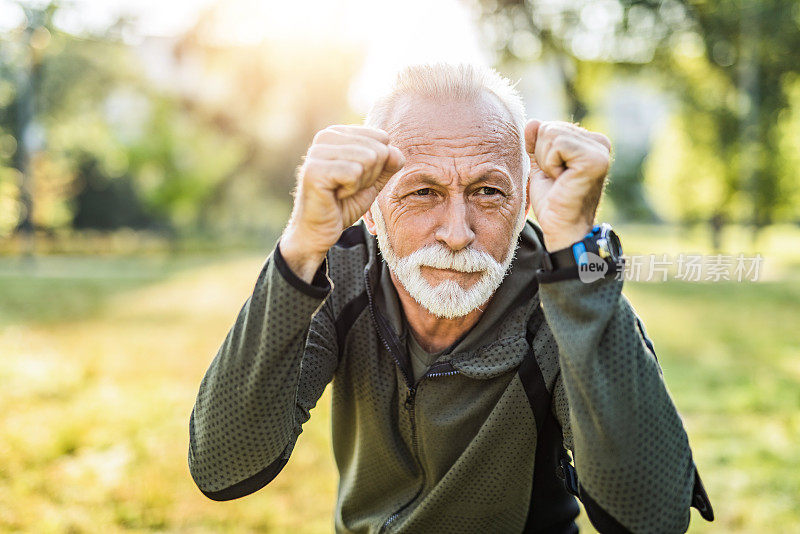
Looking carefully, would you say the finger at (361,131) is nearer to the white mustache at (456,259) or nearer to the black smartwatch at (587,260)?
the white mustache at (456,259)

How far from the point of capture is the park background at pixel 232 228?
4340 mm

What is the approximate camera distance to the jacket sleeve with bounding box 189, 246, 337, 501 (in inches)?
63.0

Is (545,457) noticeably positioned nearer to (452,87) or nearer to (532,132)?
(532,132)

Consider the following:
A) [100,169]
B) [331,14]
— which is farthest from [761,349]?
[100,169]

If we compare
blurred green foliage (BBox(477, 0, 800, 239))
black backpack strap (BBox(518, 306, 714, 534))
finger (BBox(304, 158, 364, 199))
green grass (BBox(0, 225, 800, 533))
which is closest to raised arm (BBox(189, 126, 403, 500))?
finger (BBox(304, 158, 364, 199))

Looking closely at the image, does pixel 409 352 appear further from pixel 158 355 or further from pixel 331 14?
pixel 331 14

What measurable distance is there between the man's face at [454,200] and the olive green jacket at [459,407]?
15 centimetres

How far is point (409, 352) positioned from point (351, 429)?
0.45m

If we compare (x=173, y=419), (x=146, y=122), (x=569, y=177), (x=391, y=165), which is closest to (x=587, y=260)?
(x=569, y=177)

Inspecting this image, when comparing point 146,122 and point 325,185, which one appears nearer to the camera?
point 325,185

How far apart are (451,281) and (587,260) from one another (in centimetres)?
53

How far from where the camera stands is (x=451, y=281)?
1.95m

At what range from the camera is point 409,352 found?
209 centimetres

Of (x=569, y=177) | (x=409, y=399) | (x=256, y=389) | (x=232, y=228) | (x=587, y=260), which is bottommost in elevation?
(x=232, y=228)
